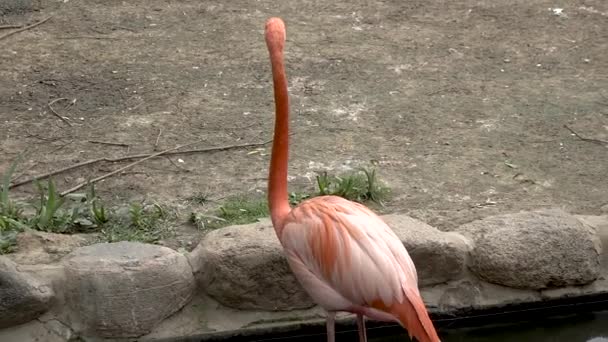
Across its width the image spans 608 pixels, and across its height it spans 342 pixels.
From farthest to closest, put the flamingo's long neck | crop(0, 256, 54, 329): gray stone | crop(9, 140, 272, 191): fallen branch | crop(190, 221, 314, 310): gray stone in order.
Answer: crop(9, 140, 272, 191): fallen branch, crop(190, 221, 314, 310): gray stone, crop(0, 256, 54, 329): gray stone, the flamingo's long neck

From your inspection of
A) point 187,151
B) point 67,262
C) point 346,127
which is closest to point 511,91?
point 346,127

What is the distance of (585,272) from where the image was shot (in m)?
4.02

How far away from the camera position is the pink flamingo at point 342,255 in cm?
321

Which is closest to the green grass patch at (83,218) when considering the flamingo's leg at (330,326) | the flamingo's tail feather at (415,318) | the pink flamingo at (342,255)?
the pink flamingo at (342,255)

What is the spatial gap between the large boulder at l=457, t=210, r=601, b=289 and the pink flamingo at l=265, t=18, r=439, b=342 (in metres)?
0.72

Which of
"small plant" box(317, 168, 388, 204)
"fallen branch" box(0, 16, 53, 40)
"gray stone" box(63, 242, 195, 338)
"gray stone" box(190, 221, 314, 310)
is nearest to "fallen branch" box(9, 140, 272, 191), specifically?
"small plant" box(317, 168, 388, 204)

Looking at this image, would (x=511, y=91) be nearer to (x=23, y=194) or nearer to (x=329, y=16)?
(x=329, y=16)

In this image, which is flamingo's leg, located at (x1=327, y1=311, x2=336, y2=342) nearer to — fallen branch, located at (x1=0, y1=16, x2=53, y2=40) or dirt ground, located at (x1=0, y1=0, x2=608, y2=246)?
dirt ground, located at (x1=0, y1=0, x2=608, y2=246)

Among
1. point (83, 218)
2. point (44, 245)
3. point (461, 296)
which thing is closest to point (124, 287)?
point (44, 245)

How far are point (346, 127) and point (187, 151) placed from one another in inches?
33.4

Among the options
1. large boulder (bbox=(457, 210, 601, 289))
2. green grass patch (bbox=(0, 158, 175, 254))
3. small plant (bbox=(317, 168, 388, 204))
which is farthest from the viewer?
small plant (bbox=(317, 168, 388, 204))

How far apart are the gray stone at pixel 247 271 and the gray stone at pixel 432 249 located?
453mm

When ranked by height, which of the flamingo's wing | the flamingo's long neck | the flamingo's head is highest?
the flamingo's head

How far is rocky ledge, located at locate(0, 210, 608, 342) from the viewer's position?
3660mm
